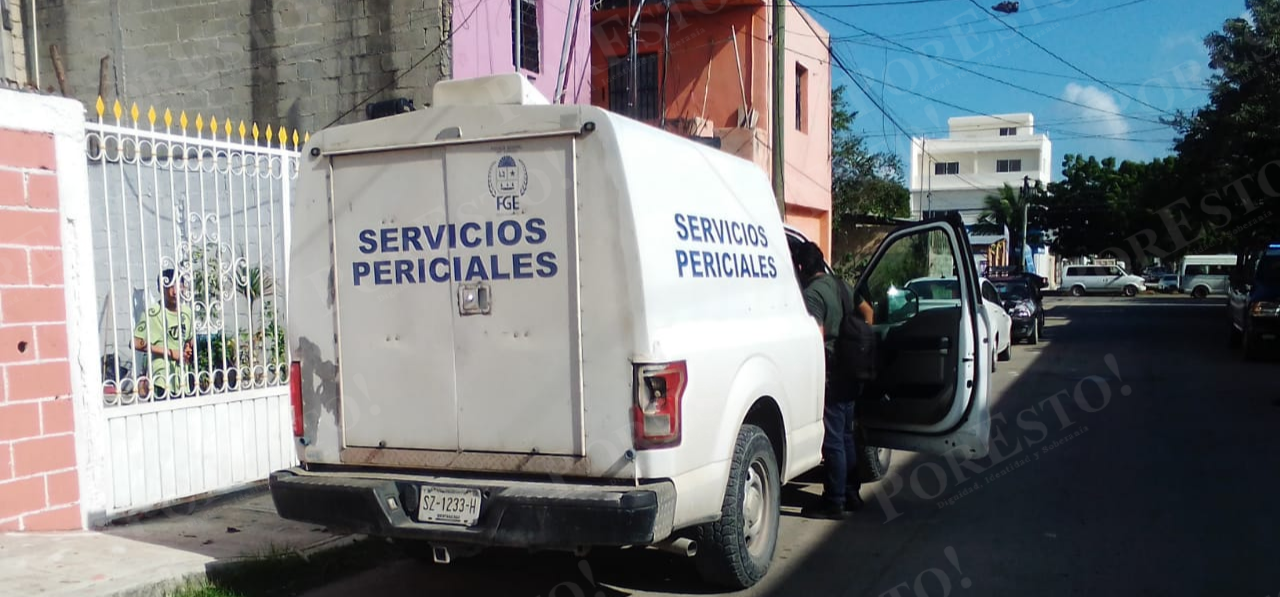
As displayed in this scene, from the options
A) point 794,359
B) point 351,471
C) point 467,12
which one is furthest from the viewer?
point 467,12

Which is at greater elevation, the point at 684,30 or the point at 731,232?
the point at 684,30

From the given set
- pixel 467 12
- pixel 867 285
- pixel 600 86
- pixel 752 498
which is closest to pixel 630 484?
pixel 752 498

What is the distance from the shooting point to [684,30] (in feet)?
60.3

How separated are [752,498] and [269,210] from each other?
433 cm

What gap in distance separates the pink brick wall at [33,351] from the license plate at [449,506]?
2.83 metres

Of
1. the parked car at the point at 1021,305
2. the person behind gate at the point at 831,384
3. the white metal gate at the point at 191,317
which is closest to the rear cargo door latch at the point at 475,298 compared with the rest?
the white metal gate at the point at 191,317

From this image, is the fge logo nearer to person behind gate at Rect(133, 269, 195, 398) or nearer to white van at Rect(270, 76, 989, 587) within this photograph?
white van at Rect(270, 76, 989, 587)

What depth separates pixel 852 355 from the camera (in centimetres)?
600

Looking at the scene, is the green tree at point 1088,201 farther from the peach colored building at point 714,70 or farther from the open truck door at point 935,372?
the open truck door at point 935,372

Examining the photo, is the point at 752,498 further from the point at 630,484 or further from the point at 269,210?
the point at 269,210

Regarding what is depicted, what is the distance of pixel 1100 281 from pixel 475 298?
5017 cm

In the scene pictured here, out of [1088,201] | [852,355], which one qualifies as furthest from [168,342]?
[1088,201]

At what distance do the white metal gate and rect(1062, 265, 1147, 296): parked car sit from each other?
48.5 meters

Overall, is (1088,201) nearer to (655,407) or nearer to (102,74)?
(102,74)
